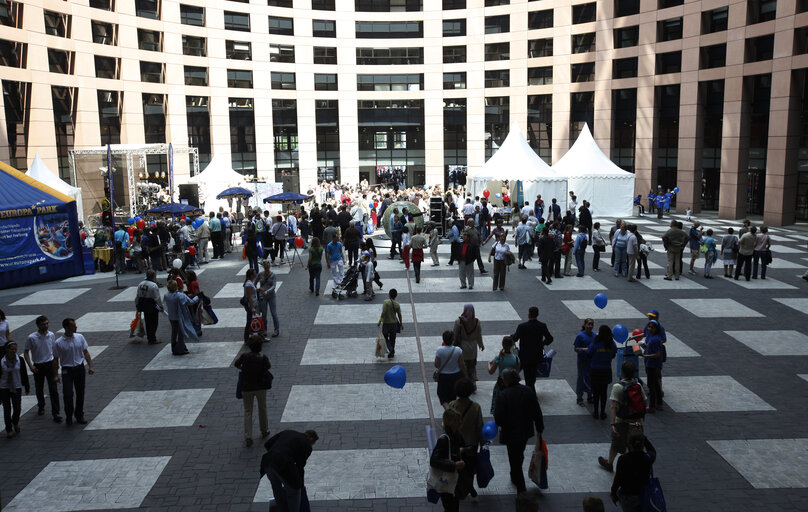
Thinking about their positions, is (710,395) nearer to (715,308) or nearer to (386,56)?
(715,308)

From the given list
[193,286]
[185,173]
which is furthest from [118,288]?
[185,173]

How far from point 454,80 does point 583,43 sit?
11.1m

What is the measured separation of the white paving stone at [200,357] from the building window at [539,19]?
4618 cm

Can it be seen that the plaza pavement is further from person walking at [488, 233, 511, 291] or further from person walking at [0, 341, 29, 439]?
person walking at [488, 233, 511, 291]

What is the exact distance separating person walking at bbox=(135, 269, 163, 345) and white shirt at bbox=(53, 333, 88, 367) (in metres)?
3.79

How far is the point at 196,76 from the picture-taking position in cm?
5125

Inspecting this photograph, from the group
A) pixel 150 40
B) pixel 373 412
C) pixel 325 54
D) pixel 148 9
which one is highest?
pixel 148 9

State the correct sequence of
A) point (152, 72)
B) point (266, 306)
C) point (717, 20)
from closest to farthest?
point (266, 306), point (717, 20), point (152, 72)

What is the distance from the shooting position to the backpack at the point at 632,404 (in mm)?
8398

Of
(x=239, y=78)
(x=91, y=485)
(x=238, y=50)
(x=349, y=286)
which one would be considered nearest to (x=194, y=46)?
(x=238, y=50)

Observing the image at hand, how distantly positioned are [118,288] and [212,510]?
46.7 feet

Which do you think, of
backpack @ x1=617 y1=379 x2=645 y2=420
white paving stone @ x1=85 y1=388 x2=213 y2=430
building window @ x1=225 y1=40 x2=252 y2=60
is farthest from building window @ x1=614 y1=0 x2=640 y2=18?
white paving stone @ x1=85 y1=388 x2=213 y2=430

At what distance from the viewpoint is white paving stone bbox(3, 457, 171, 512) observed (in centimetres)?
805

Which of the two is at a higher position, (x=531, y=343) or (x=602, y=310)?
(x=531, y=343)
